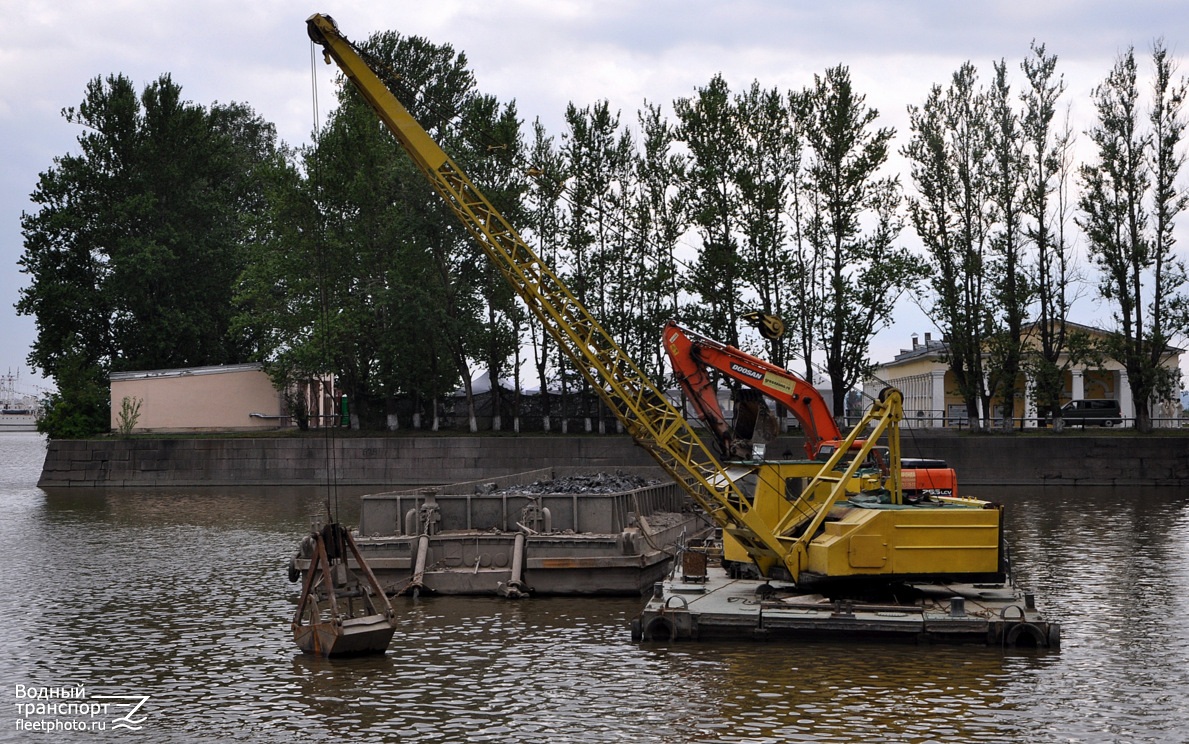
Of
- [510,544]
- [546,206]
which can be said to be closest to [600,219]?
[546,206]

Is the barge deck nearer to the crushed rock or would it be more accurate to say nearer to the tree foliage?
the crushed rock

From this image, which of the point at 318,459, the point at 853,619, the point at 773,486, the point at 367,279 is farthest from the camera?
the point at 367,279

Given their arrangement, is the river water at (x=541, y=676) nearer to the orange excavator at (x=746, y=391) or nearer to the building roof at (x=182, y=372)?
the orange excavator at (x=746, y=391)

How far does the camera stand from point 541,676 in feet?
59.7

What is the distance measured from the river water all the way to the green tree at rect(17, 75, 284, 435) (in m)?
45.6

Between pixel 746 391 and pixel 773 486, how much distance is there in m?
6.27

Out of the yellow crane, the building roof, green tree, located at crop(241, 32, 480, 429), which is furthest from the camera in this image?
the building roof

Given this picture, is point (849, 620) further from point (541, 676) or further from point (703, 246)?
point (703, 246)

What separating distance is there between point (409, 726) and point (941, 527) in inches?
347

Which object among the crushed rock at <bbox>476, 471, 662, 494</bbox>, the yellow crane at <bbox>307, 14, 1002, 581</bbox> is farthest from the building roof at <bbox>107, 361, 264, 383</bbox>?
the yellow crane at <bbox>307, 14, 1002, 581</bbox>

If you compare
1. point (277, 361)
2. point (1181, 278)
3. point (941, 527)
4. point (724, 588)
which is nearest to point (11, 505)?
point (277, 361)

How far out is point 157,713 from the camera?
16406mm

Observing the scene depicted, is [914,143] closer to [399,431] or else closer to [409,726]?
[399,431]

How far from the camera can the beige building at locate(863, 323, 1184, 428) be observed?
67.4 metres
